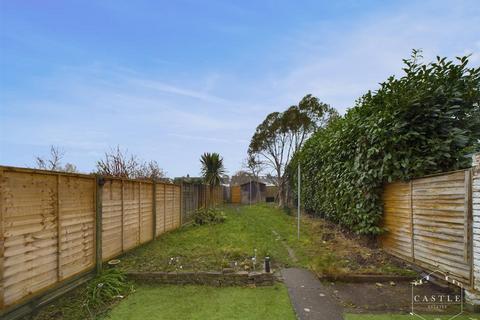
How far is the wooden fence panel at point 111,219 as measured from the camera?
17.4 feet

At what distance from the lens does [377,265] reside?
5434 mm

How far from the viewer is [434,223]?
14.9 ft

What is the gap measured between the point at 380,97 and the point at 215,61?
19.4 ft

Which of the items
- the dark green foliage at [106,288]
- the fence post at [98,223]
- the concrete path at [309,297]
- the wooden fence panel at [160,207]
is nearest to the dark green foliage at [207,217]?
the wooden fence panel at [160,207]

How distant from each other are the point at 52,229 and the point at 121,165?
11250 millimetres

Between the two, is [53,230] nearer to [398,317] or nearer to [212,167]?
[398,317]

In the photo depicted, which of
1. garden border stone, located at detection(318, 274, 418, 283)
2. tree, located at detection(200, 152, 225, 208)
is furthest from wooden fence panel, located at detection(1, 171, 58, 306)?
tree, located at detection(200, 152, 225, 208)

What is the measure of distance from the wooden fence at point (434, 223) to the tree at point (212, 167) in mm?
13112

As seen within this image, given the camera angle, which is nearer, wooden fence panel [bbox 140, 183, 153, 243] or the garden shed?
wooden fence panel [bbox 140, 183, 153, 243]

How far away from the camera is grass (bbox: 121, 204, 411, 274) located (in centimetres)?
527

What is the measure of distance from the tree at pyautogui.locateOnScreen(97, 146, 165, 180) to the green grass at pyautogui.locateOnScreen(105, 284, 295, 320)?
28.4ft

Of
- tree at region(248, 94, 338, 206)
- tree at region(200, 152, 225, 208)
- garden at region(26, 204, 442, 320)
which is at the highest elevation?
tree at region(248, 94, 338, 206)

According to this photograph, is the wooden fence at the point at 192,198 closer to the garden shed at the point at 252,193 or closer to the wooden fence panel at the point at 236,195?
the wooden fence panel at the point at 236,195

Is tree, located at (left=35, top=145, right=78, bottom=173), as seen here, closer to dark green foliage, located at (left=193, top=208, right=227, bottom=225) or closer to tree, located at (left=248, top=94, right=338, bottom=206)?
dark green foliage, located at (left=193, top=208, right=227, bottom=225)
